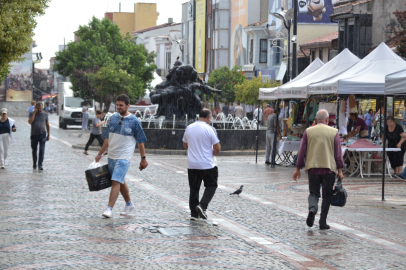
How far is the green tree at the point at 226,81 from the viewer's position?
59353 mm

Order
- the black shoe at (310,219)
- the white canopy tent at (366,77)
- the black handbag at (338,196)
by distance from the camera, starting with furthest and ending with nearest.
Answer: the white canopy tent at (366,77)
the black handbag at (338,196)
the black shoe at (310,219)

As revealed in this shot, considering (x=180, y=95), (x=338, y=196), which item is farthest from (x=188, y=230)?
(x=180, y=95)

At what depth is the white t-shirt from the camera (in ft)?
33.3

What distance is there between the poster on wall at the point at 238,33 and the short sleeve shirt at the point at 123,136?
2212 inches

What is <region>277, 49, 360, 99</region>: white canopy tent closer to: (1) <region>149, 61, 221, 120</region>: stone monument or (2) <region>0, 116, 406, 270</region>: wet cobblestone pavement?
(2) <region>0, 116, 406, 270</region>: wet cobblestone pavement

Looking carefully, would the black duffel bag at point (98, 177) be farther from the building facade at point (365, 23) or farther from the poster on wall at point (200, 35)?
the poster on wall at point (200, 35)

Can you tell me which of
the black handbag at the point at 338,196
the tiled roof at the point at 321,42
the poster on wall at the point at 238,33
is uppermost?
the poster on wall at the point at 238,33

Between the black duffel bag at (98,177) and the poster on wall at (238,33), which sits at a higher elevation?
the poster on wall at (238,33)

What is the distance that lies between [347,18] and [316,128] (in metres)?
32.5

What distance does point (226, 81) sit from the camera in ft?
198

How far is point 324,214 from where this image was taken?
9.79m

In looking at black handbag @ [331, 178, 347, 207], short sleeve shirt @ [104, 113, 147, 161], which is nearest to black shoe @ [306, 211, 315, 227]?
black handbag @ [331, 178, 347, 207]

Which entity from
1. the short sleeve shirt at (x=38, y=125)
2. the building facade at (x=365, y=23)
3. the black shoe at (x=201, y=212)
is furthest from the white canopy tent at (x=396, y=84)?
the building facade at (x=365, y=23)

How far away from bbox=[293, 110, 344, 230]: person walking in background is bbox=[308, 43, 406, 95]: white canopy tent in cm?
720
